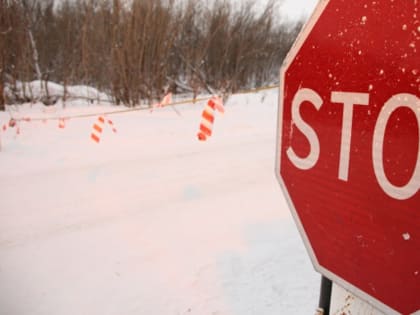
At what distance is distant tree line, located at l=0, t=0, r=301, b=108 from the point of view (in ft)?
50.2

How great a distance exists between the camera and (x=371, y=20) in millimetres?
799

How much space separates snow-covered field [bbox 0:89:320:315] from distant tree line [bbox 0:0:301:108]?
7.77 metres

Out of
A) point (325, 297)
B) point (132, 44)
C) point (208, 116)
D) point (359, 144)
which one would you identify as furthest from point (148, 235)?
point (132, 44)

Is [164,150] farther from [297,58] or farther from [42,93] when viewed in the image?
[42,93]

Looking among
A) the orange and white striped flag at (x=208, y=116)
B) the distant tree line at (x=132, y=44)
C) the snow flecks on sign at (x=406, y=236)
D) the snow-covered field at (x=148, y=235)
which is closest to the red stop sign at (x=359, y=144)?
the snow flecks on sign at (x=406, y=236)

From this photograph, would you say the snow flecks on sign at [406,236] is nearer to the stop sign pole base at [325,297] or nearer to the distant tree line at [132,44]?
the stop sign pole base at [325,297]

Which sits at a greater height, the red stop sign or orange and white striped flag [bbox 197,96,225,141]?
the red stop sign

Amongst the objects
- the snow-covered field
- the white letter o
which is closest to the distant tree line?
the snow-covered field

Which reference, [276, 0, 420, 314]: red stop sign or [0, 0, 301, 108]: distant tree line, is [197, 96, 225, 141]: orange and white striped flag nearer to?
[276, 0, 420, 314]: red stop sign

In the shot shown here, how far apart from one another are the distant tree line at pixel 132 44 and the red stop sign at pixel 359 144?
13293mm

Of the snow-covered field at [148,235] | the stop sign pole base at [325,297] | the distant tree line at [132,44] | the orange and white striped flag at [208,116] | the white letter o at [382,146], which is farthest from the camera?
the distant tree line at [132,44]

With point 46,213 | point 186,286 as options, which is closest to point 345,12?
point 186,286

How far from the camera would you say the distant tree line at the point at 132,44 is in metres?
15.3

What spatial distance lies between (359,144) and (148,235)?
3.84m
